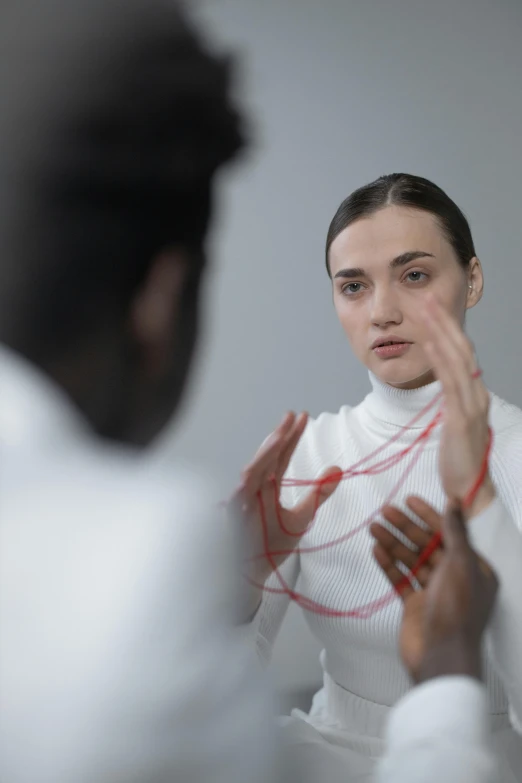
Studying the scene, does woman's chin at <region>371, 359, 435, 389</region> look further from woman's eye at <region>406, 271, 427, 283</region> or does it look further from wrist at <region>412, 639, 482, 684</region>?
wrist at <region>412, 639, 482, 684</region>

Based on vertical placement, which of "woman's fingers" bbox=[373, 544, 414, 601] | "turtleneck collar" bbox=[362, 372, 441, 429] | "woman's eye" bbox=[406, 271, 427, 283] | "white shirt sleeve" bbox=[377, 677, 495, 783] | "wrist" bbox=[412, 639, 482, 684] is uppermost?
"woman's eye" bbox=[406, 271, 427, 283]

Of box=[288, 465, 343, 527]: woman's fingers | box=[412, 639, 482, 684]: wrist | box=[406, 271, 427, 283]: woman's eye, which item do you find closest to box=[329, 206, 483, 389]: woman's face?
box=[406, 271, 427, 283]: woman's eye

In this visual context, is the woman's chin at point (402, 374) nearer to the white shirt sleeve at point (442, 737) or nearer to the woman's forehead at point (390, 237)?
the woman's forehead at point (390, 237)

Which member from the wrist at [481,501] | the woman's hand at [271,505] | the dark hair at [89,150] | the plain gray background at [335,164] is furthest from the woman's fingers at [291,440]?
the plain gray background at [335,164]

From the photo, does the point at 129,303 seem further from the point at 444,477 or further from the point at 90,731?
the point at 444,477

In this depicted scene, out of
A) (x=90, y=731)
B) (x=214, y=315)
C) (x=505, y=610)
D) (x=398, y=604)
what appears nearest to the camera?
(x=90, y=731)

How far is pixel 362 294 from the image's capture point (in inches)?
27.5

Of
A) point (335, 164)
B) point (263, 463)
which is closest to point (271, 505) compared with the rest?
point (263, 463)

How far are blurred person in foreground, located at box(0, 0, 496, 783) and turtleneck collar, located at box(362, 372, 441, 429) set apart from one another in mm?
411

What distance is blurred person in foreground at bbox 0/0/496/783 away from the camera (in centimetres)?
28

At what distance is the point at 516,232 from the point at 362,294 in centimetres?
33

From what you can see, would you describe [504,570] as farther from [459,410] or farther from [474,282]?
[474,282]

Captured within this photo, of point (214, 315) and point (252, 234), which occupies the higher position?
point (252, 234)

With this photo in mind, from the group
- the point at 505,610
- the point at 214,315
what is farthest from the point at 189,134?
the point at 214,315
